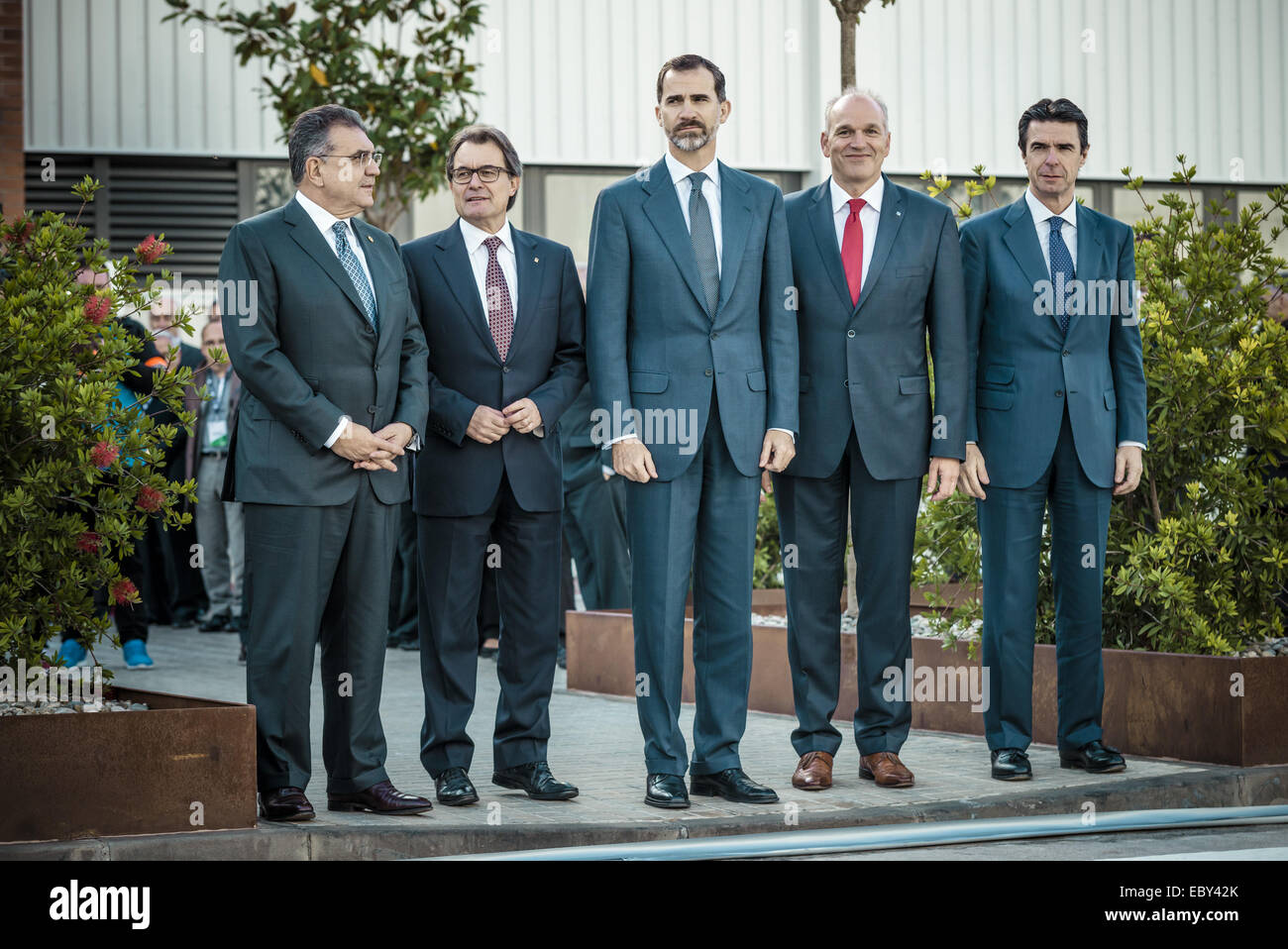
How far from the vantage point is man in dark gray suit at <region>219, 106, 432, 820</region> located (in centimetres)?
519

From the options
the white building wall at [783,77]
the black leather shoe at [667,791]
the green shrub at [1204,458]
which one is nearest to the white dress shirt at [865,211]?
the green shrub at [1204,458]

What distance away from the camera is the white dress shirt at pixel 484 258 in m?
5.66

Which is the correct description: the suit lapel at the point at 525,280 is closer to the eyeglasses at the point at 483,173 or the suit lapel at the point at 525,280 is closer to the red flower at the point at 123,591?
the eyeglasses at the point at 483,173

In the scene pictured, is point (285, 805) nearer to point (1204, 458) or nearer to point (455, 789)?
point (455, 789)

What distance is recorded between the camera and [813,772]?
18.9 ft

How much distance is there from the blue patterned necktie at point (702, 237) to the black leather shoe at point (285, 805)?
200 cm

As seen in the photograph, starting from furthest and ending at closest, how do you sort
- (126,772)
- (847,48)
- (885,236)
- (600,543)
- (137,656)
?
(137,656) → (600,543) → (847,48) → (885,236) → (126,772)

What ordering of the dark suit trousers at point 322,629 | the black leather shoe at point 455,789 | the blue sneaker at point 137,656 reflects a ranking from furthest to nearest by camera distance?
the blue sneaker at point 137,656, the black leather shoe at point 455,789, the dark suit trousers at point 322,629

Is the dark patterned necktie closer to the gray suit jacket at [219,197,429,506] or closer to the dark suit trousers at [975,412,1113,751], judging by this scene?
the gray suit jacket at [219,197,429,506]

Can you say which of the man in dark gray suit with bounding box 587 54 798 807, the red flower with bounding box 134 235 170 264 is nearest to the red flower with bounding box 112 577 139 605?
the red flower with bounding box 134 235 170 264

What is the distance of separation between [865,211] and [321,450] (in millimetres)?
2071

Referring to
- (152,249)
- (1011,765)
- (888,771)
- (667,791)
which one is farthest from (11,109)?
(1011,765)

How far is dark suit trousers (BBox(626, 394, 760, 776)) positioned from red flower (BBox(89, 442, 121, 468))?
164 centimetres

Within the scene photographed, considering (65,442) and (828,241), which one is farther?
(828,241)
